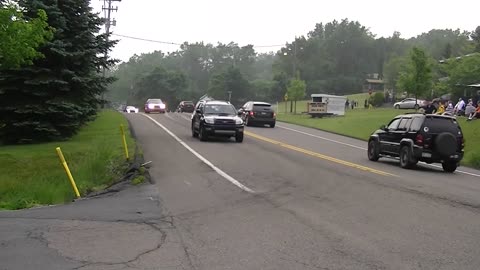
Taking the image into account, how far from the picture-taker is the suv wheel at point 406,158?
18.3 m

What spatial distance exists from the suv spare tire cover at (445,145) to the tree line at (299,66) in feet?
167

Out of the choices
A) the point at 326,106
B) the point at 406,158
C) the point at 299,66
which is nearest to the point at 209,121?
the point at 406,158

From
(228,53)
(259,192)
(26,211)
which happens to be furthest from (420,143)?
(228,53)

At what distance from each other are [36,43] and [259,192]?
1131 centimetres

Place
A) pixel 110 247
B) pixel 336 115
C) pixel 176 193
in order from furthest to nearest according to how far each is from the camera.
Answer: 1. pixel 336 115
2. pixel 176 193
3. pixel 110 247

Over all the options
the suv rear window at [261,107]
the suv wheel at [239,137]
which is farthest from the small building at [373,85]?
the suv wheel at [239,137]

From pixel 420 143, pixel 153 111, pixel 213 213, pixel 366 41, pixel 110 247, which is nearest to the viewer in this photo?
pixel 110 247

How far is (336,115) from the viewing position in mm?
55375

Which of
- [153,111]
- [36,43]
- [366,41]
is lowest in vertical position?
[153,111]

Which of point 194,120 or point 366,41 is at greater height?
point 366,41

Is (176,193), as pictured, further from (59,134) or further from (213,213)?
(59,134)

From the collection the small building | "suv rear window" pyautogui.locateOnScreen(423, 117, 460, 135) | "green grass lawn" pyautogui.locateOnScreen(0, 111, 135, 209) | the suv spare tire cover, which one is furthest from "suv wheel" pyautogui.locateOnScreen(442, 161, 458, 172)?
the small building

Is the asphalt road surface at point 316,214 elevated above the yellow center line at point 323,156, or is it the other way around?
the asphalt road surface at point 316,214

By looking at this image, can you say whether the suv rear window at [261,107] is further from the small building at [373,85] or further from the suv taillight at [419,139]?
the small building at [373,85]
